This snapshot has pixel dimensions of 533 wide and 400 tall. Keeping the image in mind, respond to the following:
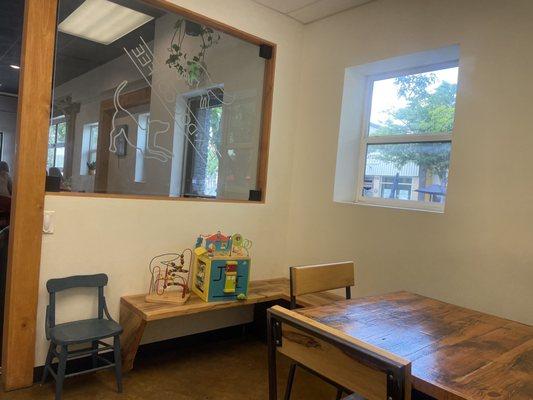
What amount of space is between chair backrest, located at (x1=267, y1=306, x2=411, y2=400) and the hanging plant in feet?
6.61

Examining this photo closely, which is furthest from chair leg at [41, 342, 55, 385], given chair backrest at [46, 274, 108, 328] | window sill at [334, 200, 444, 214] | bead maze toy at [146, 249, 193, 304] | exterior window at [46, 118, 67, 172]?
window sill at [334, 200, 444, 214]

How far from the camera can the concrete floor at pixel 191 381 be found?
2.23 m

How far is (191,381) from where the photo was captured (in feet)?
8.07

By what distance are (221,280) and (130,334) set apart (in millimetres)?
613

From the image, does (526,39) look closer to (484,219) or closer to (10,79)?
(484,219)

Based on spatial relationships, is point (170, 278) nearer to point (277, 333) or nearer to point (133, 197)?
point (133, 197)

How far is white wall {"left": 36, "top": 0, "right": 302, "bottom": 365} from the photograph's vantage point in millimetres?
2301

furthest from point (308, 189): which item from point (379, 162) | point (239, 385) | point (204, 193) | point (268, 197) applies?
point (239, 385)

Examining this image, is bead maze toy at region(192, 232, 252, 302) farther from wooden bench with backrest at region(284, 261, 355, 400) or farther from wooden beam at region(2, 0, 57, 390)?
wooden beam at region(2, 0, 57, 390)

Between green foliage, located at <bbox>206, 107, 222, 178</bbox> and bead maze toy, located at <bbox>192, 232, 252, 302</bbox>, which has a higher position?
green foliage, located at <bbox>206, 107, 222, 178</bbox>

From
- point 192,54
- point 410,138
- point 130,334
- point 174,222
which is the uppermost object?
point 192,54

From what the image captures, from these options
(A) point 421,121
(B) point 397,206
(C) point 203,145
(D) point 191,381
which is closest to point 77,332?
(D) point 191,381

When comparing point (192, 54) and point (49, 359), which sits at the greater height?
point (192, 54)

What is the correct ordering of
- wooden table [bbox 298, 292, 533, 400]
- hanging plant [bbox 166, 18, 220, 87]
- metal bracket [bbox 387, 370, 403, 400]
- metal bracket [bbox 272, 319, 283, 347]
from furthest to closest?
hanging plant [bbox 166, 18, 220, 87] → metal bracket [bbox 272, 319, 283, 347] → wooden table [bbox 298, 292, 533, 400] → metal bracket [bbox 387, 370, 403, 400]
